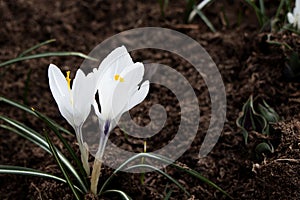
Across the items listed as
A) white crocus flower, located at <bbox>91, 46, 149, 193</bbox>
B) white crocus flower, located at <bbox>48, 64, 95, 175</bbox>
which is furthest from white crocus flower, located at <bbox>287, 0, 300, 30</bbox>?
white crocus flower, located at <bbox>48, 64, 95, 175</bbox>

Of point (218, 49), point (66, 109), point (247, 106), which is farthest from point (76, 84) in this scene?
point (218, 49)

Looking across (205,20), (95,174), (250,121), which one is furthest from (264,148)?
(205,20)

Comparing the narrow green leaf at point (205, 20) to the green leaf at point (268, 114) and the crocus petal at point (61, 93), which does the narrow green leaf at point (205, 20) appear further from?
the crocus petal at point (61, 93)

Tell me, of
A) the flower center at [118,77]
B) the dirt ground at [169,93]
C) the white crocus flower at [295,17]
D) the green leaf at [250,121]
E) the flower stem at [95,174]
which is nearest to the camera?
the flower center at [118,77]

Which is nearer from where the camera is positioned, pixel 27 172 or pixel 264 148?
pixel 27 172

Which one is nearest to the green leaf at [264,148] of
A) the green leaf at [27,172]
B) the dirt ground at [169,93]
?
the dirt ground at [169,93]

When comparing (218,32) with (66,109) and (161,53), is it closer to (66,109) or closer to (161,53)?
(161,53)

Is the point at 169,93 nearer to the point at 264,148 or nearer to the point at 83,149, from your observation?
the point at 264,148

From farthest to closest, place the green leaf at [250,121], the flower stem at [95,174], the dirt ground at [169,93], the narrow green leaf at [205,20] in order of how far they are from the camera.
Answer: the narrow green leaf at [205,20]
the green leaf at [250,121]
the dirt ground at [169,93]
the flower stem at [95,174]
